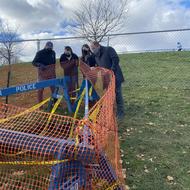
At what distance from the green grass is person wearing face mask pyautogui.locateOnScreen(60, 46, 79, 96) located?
5.15ft

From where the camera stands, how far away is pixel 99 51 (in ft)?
24.8

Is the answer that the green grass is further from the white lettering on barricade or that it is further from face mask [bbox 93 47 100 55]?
the white lettering on barricade

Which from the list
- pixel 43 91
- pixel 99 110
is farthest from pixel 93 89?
pixel 99 110

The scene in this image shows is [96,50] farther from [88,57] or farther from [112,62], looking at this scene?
[88,57]

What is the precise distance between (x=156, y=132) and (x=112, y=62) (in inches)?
78.6

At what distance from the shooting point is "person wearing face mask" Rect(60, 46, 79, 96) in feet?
27.1

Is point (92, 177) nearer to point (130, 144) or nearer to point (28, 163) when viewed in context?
point (28, 163)

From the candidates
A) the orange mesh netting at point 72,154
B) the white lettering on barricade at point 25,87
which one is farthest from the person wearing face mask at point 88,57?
the orange mesh netting at point 72,154

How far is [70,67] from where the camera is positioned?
847 centimetres

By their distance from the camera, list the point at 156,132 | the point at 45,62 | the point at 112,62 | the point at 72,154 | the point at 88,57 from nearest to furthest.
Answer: the point at 72,154 → the point at 156,132 → the point at 112,62 → the point at 88,57 → the point at 45,62

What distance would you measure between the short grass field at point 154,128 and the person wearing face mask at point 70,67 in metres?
1.10

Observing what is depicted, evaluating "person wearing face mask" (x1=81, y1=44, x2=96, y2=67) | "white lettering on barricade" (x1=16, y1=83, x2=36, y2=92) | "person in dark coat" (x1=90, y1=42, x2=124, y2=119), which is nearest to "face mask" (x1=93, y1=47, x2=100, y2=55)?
"person in dark coat" (x1=90, y1=42, x2=124, y2=119)

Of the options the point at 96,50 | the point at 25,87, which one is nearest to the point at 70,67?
the point at 96,50

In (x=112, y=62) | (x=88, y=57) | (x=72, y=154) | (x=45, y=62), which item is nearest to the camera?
(x=72, y=154)
